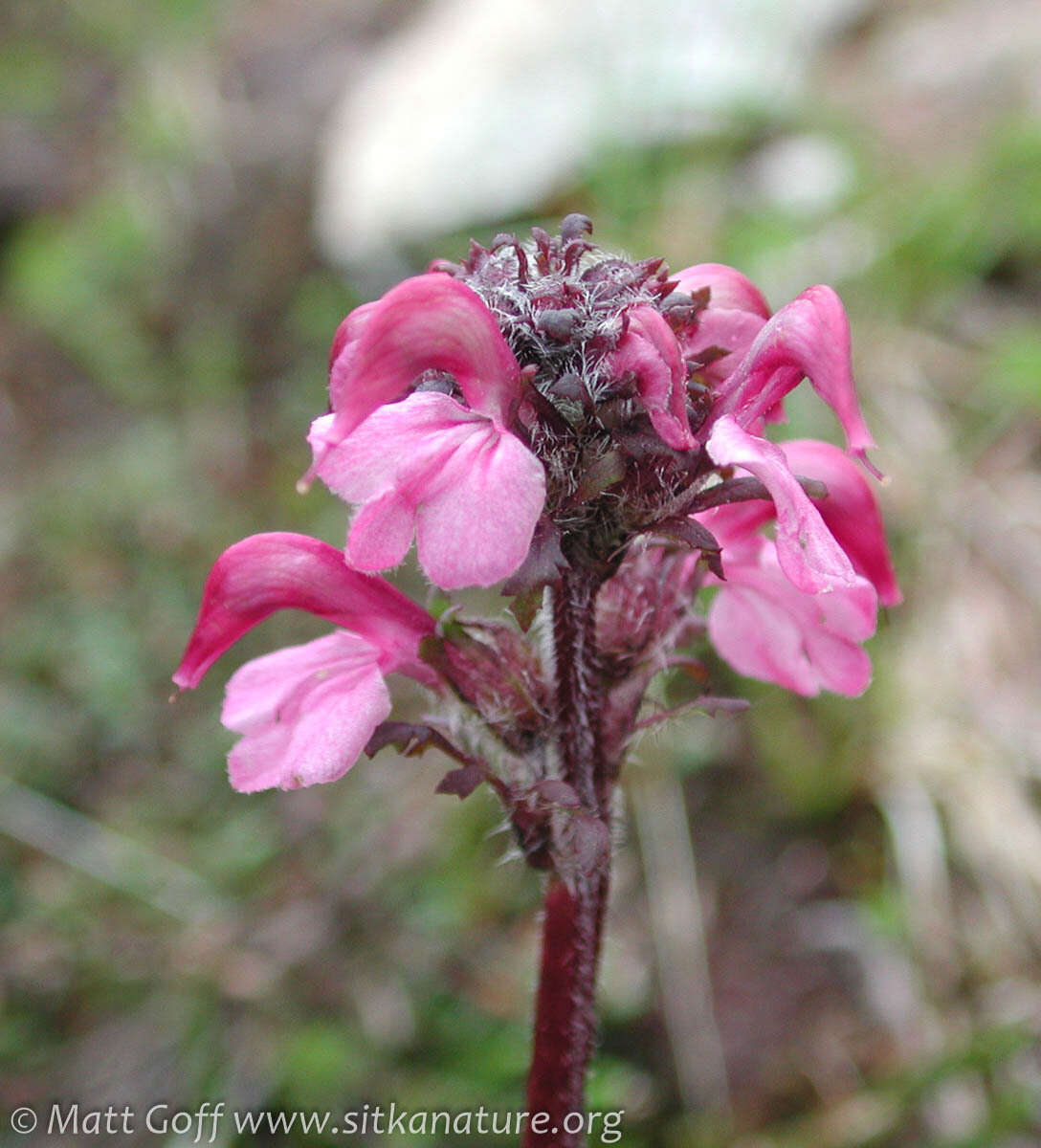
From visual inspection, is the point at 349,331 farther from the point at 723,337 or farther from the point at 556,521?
the point at 723,337

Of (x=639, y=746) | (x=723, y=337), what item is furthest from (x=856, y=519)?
(x=639, y=746)

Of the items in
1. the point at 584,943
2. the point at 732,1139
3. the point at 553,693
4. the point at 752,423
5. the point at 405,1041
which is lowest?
the point at 732,1139

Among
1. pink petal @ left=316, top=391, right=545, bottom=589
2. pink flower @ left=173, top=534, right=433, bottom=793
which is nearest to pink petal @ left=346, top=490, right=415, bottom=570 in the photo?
pink petal @ left=316, top=391, right=545, bottom=589

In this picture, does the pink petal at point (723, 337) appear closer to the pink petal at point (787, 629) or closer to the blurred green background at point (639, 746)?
the pink petal at point (787, 629)

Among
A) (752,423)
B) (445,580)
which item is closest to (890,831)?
(752,423)

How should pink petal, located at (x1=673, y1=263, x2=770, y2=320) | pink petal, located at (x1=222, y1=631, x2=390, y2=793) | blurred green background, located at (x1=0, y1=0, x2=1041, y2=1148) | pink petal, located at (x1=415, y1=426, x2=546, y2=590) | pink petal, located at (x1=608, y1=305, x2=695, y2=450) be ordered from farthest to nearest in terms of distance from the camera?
1. blurred green background, located at (x1=0, y1=0, x2=1041, y2=1148)
2. pink petal, located at (x1=673, y1=263, x2=770, y2=320)
3. pink petal, located at (x1=222, y1=631, x2=390, y2=793)
4. pink petal, located at (x1=608, y1=305, x2=695, y2=450)
5. pink petal, located at (x1=415, y1=426, x2=546, y2=590)

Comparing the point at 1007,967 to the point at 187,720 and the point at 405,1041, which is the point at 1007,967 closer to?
the point at 405,1041

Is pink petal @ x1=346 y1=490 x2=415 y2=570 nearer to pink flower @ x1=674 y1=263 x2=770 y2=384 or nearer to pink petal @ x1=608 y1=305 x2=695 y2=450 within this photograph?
pink petal @ x1=608 y1=305 x2=695 y2=450
